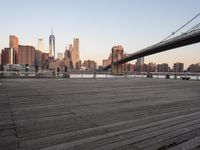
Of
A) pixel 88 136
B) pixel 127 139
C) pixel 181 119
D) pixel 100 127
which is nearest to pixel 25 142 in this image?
pixel 88 136

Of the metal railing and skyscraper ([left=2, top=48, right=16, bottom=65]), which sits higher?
skyscraper ([left=2, top=48, right=16, bottom=65])

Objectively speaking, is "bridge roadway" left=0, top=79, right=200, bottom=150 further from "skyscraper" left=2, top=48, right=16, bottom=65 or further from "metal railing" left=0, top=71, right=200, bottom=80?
"skyscraper" left=2, top=48, right=16, bottom=65

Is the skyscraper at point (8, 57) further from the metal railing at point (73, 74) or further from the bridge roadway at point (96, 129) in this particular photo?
the bridge roadway at point (96, 129)

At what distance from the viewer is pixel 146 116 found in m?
3.82

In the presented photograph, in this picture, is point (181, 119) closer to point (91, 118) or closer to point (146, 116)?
point (146, 116)

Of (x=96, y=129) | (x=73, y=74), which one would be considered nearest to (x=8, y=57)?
(x=73, y=74)

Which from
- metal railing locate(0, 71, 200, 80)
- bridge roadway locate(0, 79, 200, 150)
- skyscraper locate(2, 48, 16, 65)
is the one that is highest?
skyscraper locate(2, 48, 16, 65)

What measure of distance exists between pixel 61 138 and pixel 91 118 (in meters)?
1.12

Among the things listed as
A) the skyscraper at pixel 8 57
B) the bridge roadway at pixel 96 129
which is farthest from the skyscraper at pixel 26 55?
the bridge roadway at pixel 96 129

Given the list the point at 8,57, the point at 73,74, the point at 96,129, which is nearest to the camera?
the point at 96,129

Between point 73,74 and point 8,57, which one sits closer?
point 73,74

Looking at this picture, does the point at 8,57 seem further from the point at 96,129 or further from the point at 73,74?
the point at 96,129

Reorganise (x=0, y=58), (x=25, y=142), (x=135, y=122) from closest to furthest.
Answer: (x=25, y=142) < (x=135, y=122) < (x=0, y=58)

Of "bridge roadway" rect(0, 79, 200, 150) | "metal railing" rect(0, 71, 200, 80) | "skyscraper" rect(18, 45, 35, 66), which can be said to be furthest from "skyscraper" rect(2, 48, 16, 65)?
"bridge roadway" rect(0, 79, 200, 150)
